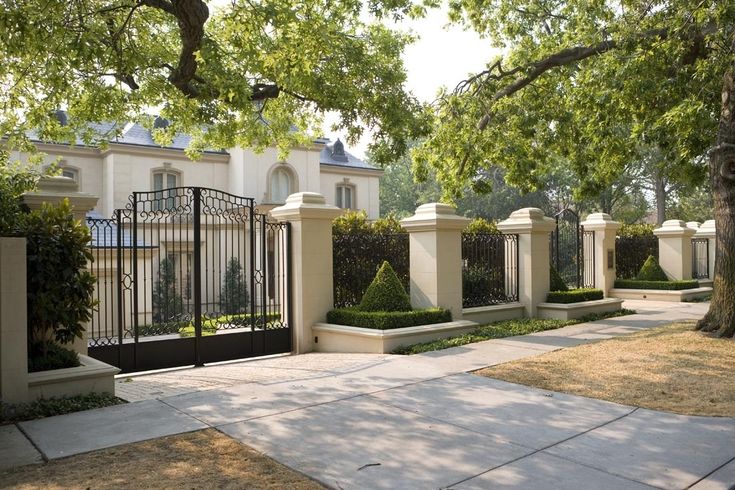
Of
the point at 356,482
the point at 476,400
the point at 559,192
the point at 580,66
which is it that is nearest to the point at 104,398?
the point at 356,482

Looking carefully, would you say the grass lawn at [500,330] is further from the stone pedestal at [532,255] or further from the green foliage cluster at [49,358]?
the green foliage cluster at [49,358]

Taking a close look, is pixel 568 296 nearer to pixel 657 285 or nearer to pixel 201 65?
pixel 657 285

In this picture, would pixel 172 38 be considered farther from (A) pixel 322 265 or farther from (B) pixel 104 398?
(B) pixel 104 398

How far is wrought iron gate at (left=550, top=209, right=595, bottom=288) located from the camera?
17453 millimetres

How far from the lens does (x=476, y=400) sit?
6766 mm

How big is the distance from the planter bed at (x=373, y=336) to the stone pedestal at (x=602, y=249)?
9.24m

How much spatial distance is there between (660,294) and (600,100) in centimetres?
940

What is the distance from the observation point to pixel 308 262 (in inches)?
426

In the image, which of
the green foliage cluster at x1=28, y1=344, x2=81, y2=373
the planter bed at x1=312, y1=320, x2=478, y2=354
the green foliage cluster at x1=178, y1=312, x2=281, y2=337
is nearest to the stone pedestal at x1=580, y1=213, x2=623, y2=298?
the planter bed at x1=312, y1=320, x2=478, y2=354

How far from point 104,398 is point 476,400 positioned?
436 centimetres

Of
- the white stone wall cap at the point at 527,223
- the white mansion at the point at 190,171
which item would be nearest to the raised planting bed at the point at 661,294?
the white stone wall cap at the point at 527,223

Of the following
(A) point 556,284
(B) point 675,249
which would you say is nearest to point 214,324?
(A) point 556,284

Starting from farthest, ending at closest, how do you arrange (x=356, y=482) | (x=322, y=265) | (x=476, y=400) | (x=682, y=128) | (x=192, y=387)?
(x=322, y=265) < (x=682, y=128) < (x=192, y=387) < (x=476, y=400) < (x=356, y=482)

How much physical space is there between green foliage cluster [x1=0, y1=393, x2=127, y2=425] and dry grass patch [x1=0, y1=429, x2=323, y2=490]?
167cm
